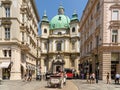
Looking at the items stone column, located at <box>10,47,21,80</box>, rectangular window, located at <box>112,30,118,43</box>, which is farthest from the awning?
rectangular window, located at <box>112,30,118,43</box>

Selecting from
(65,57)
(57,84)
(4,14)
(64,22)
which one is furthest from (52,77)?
(64,22)

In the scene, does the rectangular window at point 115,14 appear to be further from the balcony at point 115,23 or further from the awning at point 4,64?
the awning at point 4,64

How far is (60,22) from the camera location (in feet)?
353

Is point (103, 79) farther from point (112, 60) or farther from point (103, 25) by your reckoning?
point (103, 25)

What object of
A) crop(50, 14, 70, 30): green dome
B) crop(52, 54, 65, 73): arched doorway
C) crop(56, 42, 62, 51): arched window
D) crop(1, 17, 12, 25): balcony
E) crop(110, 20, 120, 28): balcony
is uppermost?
crop(50, 14, 70, 30): green dome

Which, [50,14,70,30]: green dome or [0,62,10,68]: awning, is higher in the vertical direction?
[50,14,70,30]: green dome

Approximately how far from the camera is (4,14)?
142 ft

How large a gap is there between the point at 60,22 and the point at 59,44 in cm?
1126

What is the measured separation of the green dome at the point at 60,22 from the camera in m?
107

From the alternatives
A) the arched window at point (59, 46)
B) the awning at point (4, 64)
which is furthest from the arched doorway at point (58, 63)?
the awning at point (4, 64)

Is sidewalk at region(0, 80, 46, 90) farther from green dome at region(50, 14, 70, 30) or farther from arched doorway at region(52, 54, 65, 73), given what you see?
green dome at region(50, 14, 70, 30)

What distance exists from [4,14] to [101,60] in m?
18.6

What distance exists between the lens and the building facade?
97.8 m

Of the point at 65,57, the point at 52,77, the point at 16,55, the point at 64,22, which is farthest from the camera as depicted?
the point at 64,22
